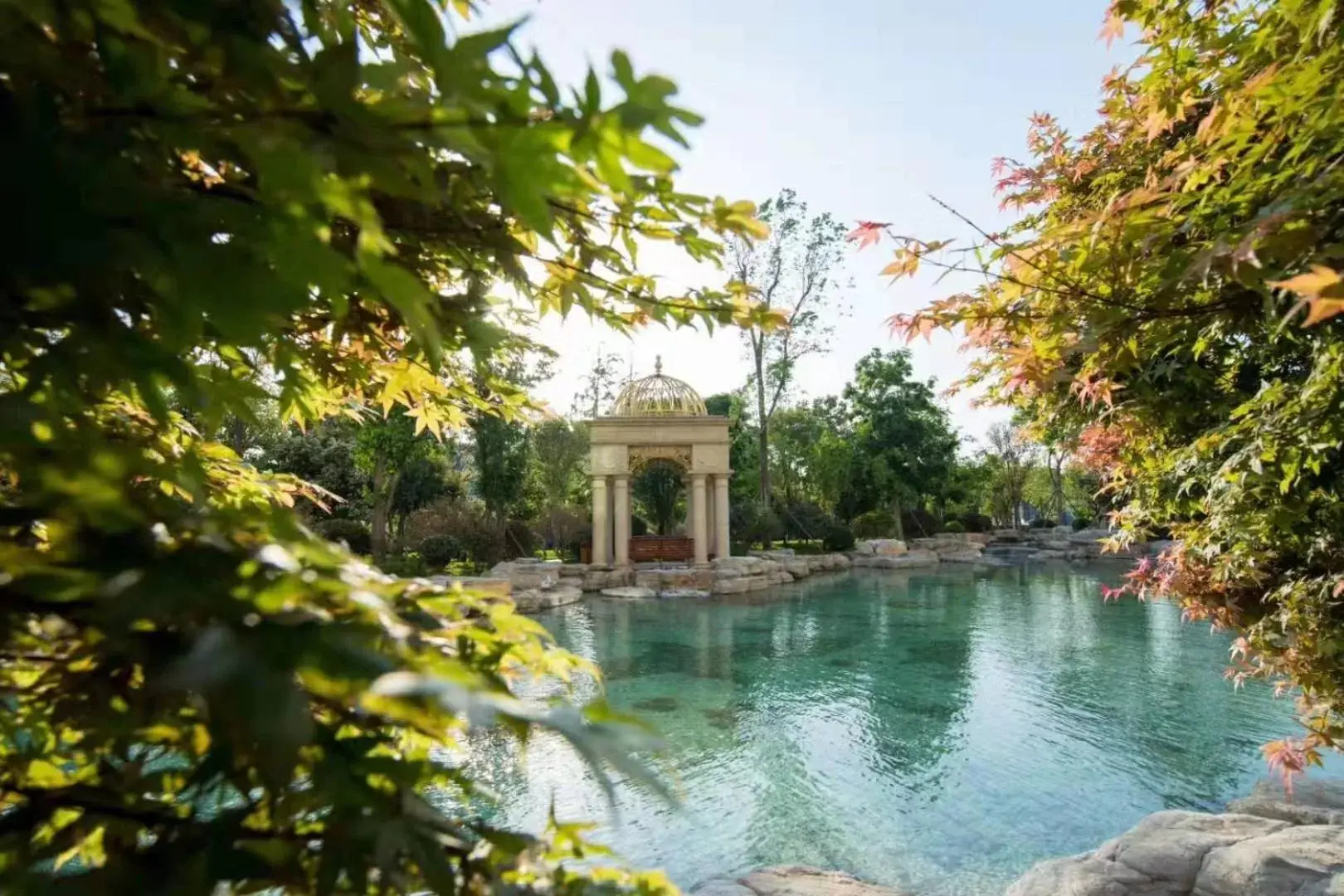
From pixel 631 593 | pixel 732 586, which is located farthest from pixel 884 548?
pixel 631 593

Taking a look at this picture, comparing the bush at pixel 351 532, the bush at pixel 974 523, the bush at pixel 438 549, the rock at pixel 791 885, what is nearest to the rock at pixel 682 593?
the bush at pixel 438 549

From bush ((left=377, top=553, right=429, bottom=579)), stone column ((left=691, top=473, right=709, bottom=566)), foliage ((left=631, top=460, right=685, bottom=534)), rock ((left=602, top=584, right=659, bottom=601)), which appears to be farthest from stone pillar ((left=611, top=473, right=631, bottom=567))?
foliage ((left=631, top=460, right=685, bottom=534))

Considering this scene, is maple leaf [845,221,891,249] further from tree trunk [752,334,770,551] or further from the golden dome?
tree trunk [752,334,770,551]

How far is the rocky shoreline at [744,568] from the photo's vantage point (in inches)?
668

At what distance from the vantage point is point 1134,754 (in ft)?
22.5

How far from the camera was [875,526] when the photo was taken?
29.9 m

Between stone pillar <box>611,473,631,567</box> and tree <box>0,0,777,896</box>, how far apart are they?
761 inches

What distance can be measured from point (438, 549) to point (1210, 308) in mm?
19224

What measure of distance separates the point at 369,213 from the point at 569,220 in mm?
652

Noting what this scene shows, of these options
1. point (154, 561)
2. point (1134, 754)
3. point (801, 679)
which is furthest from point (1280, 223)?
point (801, 679)

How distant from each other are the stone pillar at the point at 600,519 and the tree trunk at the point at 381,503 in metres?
5.13

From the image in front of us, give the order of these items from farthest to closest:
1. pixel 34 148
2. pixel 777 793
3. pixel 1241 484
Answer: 1. pixel 777 793
2. pixel 1241 484
3. pixel 34 148

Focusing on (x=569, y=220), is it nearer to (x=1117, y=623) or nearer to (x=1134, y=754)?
(x=1134, y=754)

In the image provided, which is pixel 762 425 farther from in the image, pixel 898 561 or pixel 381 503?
pixel 381 503
